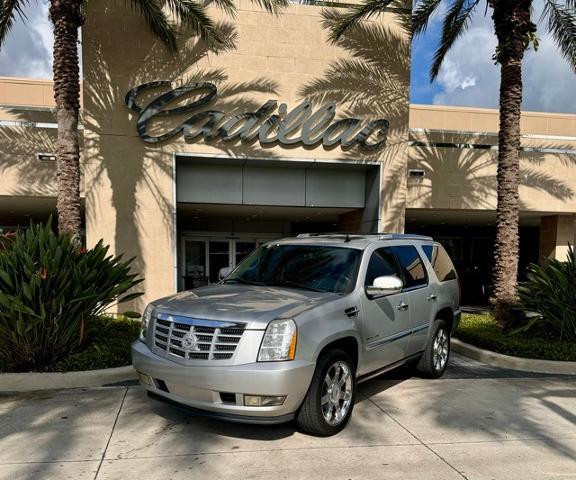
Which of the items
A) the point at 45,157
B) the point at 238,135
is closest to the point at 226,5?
the point at 238,135

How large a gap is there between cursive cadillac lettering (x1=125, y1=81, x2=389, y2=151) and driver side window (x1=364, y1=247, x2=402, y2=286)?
6.57 m

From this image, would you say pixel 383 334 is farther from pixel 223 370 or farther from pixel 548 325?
pixel 548 325

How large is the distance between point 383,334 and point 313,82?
330 inches

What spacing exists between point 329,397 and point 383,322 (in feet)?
3.66

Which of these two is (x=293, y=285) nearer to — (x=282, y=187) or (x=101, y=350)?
(x=101, y=350)

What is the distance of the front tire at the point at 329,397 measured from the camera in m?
4.05

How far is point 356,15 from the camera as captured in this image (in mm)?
10859

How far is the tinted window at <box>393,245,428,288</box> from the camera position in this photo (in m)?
5.71

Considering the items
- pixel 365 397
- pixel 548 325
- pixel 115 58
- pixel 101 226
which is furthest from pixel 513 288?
pixel 115 58

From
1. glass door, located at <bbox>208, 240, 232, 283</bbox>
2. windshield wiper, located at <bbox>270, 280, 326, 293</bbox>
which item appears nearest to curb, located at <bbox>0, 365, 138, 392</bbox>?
windshield wiper, located at <bbox>270, 280, 326, 293</bbox>

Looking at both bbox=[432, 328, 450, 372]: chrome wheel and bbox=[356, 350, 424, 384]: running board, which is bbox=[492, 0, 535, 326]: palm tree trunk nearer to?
bbox=[432, 328, 450, 372]: chrome wheel

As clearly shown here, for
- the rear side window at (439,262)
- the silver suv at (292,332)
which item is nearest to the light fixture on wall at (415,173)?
the rear side window at (439,262)

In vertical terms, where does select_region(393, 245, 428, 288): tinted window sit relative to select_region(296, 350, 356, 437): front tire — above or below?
above

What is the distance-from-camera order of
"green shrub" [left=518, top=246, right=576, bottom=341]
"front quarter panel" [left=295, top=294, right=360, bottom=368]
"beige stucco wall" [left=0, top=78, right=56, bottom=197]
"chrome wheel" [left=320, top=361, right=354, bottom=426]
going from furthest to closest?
1. "beige stucco wall" [left=0, top=78, right=56, bottom=197]
2. "green shrub" [left=518, top=246, right=576, bottom=341]
3. "chrome wheel" [left=320, top=361, right=354, bottom=426]
4. "front quarter panel" [left=295, top=294, right=360, bottom=368]
